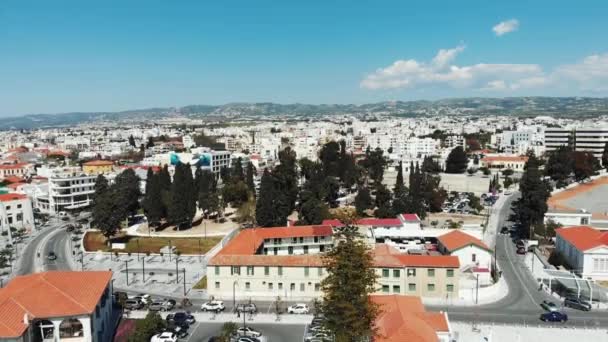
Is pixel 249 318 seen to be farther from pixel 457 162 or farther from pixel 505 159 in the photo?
pixel 505 159

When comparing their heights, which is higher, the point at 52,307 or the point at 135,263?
the point at 52,307

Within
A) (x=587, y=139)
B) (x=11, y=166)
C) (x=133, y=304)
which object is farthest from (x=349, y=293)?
(x=11, y=166)

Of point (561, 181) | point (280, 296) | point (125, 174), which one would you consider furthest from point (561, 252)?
A: point (125, 174)

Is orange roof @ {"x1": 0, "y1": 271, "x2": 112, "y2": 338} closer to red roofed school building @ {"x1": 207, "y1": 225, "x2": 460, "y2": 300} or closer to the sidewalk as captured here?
the sidewalk

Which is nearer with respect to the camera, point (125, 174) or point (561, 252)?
point (561, 252)

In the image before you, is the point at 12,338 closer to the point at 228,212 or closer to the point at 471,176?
the point at 228,212

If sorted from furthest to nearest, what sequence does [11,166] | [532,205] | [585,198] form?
[11,166] < [585,198] < [532,205]
